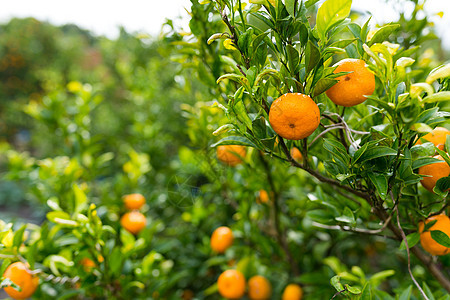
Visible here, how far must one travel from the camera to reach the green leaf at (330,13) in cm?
45

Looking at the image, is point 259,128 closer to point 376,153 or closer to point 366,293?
point 376,153

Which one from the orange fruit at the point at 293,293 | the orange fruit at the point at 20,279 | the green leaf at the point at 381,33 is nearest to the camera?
the green leaf at the point at 381,33

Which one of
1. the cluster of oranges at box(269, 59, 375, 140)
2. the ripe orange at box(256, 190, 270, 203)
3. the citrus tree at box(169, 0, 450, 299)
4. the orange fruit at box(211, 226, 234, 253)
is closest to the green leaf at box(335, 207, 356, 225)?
the citrus tree at box(169, 0, 450, 299)

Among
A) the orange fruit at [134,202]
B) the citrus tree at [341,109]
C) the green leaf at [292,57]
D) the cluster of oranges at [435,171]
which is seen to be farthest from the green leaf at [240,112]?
the orange fruit at [134,202]

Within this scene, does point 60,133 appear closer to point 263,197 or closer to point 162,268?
point 162,268

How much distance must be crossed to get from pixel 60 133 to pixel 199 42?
1.13m

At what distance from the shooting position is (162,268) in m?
1.13

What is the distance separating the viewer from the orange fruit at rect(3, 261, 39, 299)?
0.74 m

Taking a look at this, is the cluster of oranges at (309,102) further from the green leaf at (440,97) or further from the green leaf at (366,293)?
the green leaf at (366,293)

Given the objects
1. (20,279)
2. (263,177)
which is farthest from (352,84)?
(20,279)

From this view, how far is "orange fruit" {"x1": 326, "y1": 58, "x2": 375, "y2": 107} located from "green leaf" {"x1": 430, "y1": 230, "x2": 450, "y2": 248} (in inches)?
11.4

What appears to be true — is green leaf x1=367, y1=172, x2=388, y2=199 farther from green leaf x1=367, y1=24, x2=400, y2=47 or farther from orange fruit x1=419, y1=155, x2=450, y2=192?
green leaf x1=367, y1=24, x2=400, y2=47

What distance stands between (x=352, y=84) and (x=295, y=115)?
127mm

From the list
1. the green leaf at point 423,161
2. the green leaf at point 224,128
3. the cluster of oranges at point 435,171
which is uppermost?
the green leaf at point 224,128
